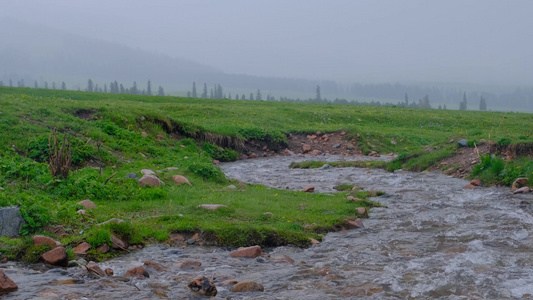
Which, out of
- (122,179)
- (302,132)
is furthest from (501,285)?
(302,132)

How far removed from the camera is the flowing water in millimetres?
6652

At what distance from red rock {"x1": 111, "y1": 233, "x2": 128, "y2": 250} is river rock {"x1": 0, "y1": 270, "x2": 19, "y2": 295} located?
6.41 feet

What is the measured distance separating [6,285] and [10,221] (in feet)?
9.15

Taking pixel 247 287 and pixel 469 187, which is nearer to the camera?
pixel 247 287

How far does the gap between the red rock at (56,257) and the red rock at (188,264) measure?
1.67 m

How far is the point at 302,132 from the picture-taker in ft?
102

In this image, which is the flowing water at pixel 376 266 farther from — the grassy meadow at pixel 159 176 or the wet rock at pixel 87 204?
the wet rock at pixel 87 204

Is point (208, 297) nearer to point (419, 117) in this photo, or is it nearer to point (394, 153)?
point (394, 153)

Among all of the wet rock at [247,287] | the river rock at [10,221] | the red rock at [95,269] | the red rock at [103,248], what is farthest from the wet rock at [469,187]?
the river rock at [10,221]

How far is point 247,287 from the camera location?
6.80m

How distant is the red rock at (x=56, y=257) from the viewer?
7449mm

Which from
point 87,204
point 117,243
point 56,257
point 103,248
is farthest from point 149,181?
point 56,257

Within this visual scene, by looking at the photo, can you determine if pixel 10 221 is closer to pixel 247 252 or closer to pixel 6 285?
pixel 6 285

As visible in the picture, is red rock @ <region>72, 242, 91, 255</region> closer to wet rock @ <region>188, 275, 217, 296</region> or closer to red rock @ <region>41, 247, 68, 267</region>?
red rock @ <region>41, 247, 68, 267</region>
